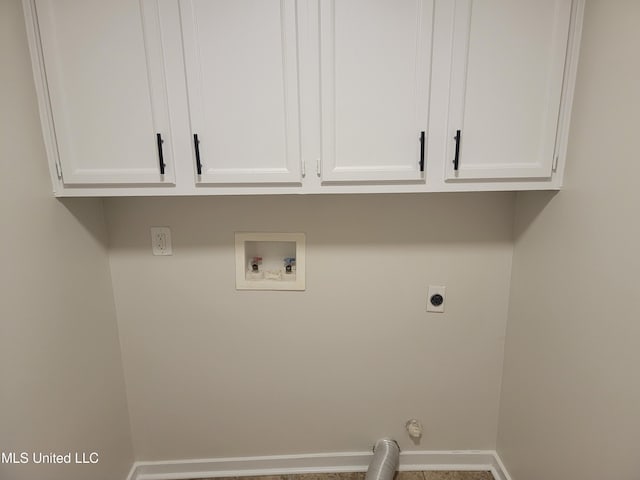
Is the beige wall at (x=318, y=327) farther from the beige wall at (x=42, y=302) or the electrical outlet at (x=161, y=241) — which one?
the beige wall at (x=42, y=302)

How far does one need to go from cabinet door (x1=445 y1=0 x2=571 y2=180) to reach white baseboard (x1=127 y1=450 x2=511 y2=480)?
151 cm

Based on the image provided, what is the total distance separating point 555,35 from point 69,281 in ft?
6.25

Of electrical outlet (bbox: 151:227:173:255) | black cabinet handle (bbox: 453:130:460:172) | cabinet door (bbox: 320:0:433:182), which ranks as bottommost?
electrical outlet (bbox: 151:227:173:255)

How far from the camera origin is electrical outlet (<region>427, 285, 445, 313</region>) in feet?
5.16

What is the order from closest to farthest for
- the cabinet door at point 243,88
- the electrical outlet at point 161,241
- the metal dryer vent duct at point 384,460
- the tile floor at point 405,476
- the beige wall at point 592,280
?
the beige wall at point 592,280, the cabinet door at point 243,88, the electrical outlet at point 161,241, the metal dryer vent duct at point 384,460, the tile floor at point 405,476

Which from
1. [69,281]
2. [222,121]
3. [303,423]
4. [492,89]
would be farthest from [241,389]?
[492,89]

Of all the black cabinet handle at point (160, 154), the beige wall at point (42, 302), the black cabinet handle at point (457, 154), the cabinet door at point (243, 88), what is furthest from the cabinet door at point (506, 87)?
the beige wall at point (42, 302)

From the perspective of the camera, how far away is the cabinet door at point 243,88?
41.6 inches

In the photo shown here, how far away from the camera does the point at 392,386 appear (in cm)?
170

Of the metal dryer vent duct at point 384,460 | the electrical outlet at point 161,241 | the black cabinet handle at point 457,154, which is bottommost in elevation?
the metal dryer vent duct at point 384,460

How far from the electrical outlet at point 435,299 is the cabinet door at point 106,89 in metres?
1.22

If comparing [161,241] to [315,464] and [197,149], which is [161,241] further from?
[315,464]

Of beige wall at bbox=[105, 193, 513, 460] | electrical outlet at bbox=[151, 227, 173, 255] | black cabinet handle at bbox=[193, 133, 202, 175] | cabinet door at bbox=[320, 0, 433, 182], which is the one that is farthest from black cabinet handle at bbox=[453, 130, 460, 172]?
electrical outlet at bbox=[151, 227, 173, 255]

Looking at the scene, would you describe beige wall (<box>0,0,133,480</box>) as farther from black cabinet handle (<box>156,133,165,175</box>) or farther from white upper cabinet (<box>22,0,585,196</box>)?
black cabinet handle (<box>156,133,165,175</box>)
